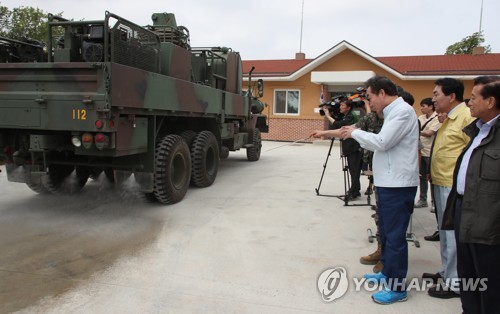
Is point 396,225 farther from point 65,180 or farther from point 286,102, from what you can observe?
point 286,102

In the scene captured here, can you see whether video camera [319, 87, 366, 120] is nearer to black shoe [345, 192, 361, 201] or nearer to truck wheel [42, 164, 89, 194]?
black shoe [345, 192, 361, 201]

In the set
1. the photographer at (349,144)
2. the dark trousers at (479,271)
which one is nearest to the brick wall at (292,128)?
the photographer at (349,144)

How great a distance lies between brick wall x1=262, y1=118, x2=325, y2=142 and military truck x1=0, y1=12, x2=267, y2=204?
514 inches

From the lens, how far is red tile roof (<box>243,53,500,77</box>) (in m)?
17.5

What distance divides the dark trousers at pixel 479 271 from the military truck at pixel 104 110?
3.60 metres

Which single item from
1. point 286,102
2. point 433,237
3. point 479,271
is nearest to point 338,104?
point 433,237

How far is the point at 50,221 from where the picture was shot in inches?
204

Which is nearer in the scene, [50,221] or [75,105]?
[75,105]

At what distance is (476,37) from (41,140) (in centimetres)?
3438

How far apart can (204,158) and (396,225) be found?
14.3ft

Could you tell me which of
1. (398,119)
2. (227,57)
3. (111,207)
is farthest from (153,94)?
(227,57)

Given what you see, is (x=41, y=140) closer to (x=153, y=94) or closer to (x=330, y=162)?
(x=153, y=94)

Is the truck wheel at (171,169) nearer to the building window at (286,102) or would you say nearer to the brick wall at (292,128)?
the brick wall at (292,128)

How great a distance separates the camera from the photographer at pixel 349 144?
234 inches
